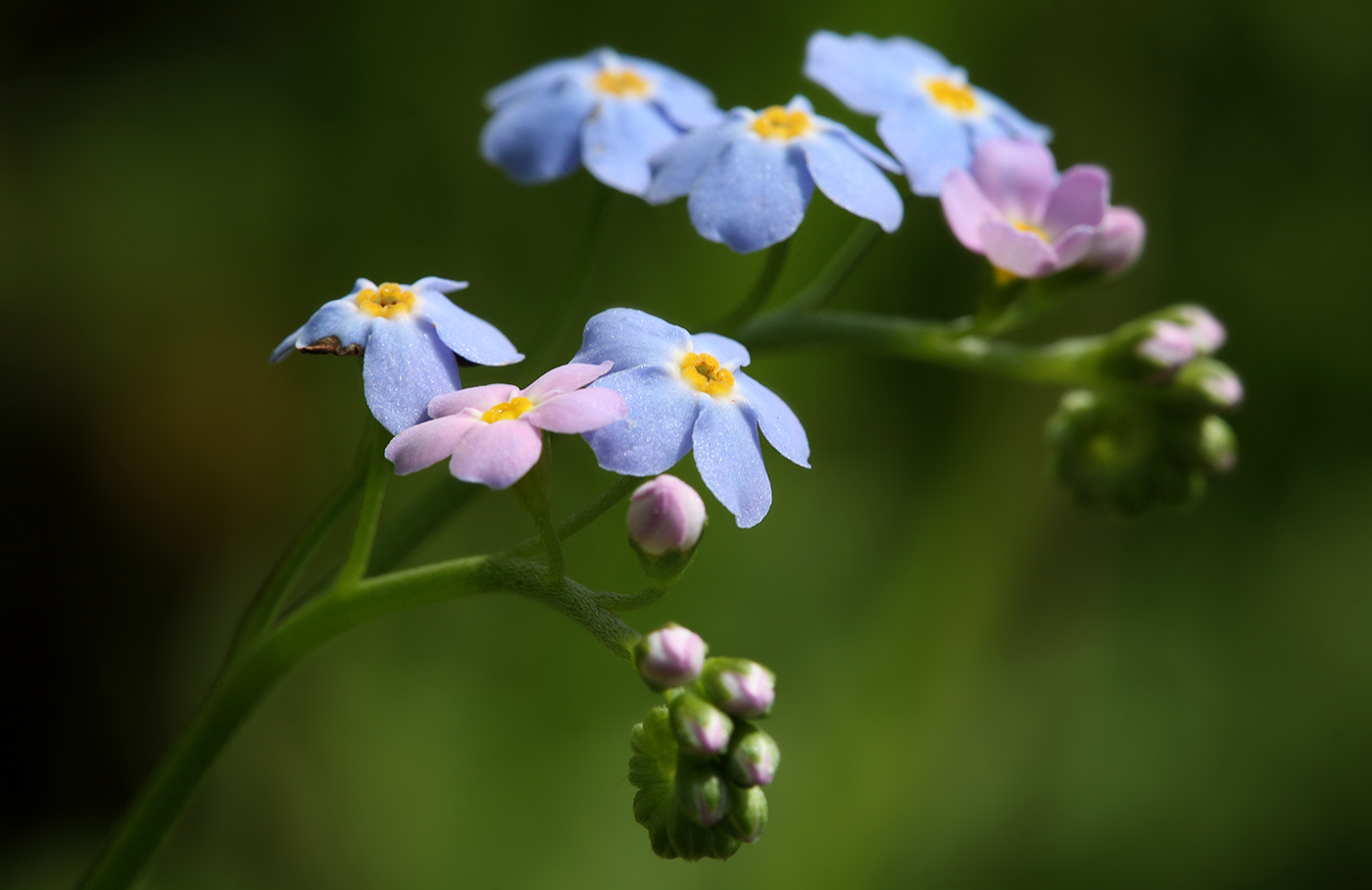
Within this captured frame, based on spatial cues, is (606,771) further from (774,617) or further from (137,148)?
(137,148)

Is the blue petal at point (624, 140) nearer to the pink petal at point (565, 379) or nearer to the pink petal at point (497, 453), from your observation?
the pink petal at point (565, 379)

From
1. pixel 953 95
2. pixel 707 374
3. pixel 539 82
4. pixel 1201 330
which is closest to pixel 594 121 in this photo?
pixel 539 82

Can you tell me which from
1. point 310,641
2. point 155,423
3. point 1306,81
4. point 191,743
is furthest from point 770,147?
point 1306,81

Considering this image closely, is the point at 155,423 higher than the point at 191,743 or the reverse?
the reverse

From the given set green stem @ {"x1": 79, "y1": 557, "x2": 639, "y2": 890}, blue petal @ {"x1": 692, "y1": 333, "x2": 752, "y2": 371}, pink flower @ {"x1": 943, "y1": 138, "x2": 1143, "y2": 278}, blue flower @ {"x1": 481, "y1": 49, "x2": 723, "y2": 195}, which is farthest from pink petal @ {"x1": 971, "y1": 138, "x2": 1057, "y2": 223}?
green stem @ {"x1": 79, "y1": 557, "x2": 639, "y2": 890}

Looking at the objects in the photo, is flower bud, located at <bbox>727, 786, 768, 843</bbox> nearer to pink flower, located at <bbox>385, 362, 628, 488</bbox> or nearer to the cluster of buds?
the cluster of buds

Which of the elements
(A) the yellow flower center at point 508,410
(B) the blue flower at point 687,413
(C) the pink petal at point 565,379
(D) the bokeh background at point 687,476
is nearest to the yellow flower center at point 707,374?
(B) the blue flower at point 687,413
